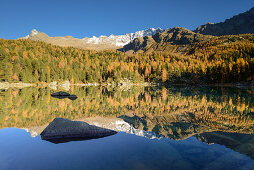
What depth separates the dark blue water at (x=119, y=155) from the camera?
572 cm

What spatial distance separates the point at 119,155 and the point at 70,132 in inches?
140

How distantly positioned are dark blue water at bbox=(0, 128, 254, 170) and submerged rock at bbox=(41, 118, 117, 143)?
533mm

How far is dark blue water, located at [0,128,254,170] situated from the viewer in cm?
572

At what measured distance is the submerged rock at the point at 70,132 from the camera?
8606mm

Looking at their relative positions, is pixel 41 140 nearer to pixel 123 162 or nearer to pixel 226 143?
pixel 123 162

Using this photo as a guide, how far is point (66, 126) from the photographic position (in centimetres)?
901

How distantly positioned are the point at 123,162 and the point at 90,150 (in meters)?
1.88

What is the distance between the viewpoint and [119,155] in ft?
21.8

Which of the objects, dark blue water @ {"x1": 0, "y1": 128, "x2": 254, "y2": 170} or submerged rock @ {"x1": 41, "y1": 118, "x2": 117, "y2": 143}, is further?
submerged rock @ {"x1": 41, "y1": 118, "x2": 117, "y2": 143}

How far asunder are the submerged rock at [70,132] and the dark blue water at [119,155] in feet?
1.75

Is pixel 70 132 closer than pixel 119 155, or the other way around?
pixel 119 155

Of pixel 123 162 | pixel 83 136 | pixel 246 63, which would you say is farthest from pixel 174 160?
pixel 246 63

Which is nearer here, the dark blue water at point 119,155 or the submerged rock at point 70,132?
the dark blue water at point 119,155

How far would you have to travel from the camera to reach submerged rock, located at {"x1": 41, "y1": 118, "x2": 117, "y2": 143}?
8.61m
